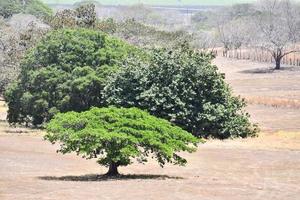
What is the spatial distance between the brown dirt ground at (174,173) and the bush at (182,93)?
1.43 meters

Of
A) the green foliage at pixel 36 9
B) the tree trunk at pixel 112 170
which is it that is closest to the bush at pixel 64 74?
the tree trunk at pixel 112 170

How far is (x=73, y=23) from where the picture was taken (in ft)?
235

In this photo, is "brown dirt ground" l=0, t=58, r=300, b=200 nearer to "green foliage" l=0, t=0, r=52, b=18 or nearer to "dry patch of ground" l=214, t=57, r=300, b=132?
"dry patch of ground" l=214, t=57, r=300, b=132

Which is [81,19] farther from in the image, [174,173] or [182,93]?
[174,173]

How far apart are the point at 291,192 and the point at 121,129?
19.5 feet

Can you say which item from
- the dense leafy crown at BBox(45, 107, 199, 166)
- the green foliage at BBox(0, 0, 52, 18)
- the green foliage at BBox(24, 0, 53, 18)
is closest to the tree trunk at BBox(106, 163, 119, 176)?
the dense leafy crown at BBox(45, 107, 199, 166)

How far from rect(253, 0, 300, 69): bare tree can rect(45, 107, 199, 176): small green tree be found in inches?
2868

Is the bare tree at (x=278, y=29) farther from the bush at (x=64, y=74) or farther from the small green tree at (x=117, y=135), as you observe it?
the small green tree at (x=117, y=135)

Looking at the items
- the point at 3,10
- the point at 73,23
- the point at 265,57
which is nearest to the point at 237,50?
the point at 265,57

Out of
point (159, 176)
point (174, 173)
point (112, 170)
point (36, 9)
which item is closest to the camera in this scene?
point (159, 176)

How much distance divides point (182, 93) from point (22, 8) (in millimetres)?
91781

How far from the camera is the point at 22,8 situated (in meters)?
131

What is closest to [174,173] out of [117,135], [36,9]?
[117,135]

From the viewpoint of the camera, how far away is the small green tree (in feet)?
79.7
